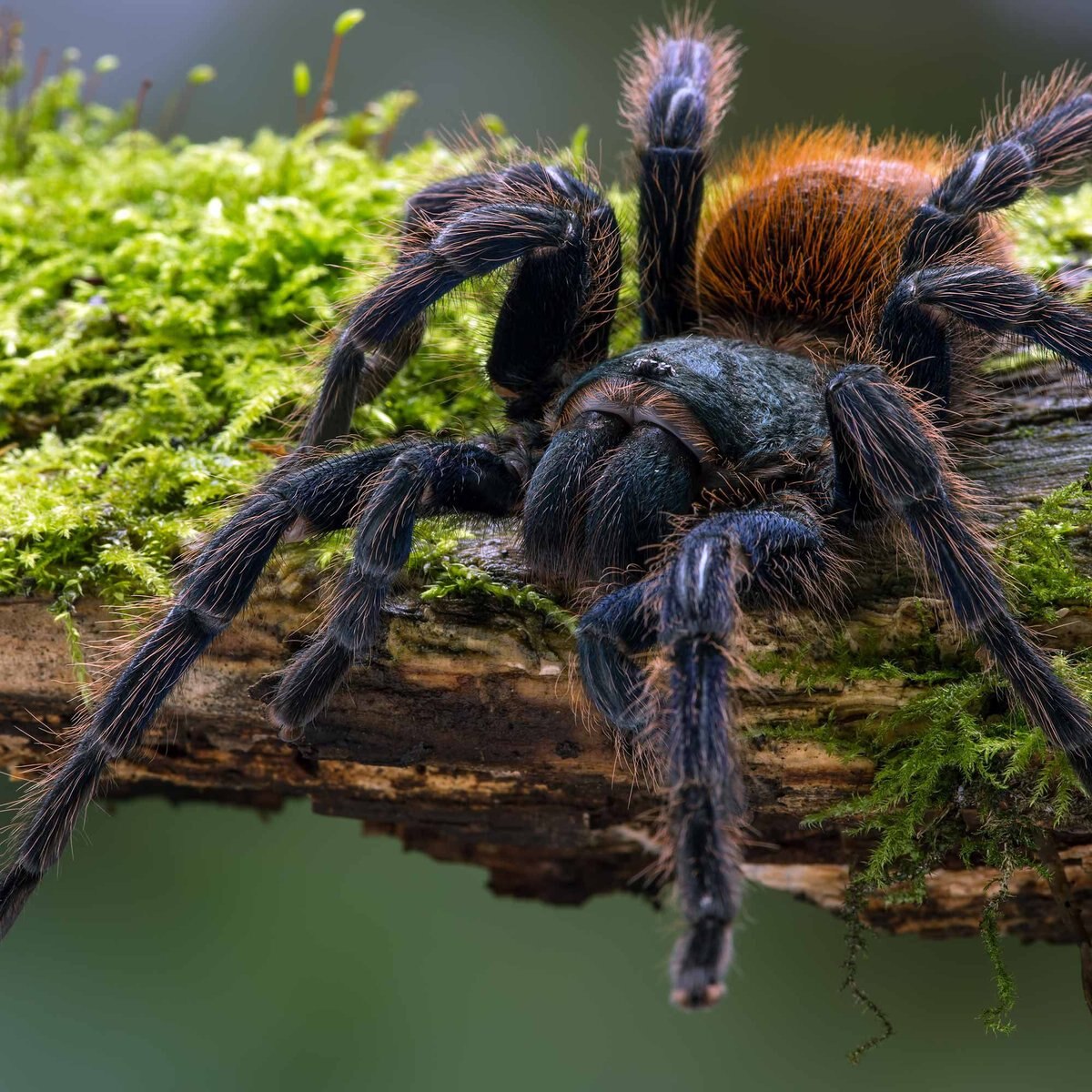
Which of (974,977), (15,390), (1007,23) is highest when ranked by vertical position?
(1007,23)

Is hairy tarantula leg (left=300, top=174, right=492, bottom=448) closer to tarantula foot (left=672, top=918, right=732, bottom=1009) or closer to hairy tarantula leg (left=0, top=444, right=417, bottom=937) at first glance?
hairy tarantula leg (left=0, top=444, right=417, bottom=937)

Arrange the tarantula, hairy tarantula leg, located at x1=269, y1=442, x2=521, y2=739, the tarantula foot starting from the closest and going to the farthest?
the tarantula foot < the tarantula < hairy tarantula leg, located at x1=269, y1=442, x2=521, y2=739

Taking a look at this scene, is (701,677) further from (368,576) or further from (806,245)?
(806,245)

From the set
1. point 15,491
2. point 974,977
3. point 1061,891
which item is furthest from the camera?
point 974,977

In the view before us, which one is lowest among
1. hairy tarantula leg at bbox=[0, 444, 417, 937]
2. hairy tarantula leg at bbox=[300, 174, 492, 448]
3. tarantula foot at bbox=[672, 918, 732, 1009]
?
tarantula foot at bbox=[672, 918, 732, 1009]

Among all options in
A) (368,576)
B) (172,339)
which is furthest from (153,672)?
(172,339)

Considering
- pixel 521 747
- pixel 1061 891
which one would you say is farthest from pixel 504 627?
pixel 1061 891

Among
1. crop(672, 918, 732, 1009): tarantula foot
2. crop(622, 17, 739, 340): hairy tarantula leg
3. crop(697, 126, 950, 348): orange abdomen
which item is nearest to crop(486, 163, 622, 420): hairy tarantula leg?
crop(622, 17, 739, 340): hairy tarantula leg

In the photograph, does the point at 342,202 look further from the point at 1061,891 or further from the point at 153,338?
the point at 1061,891
